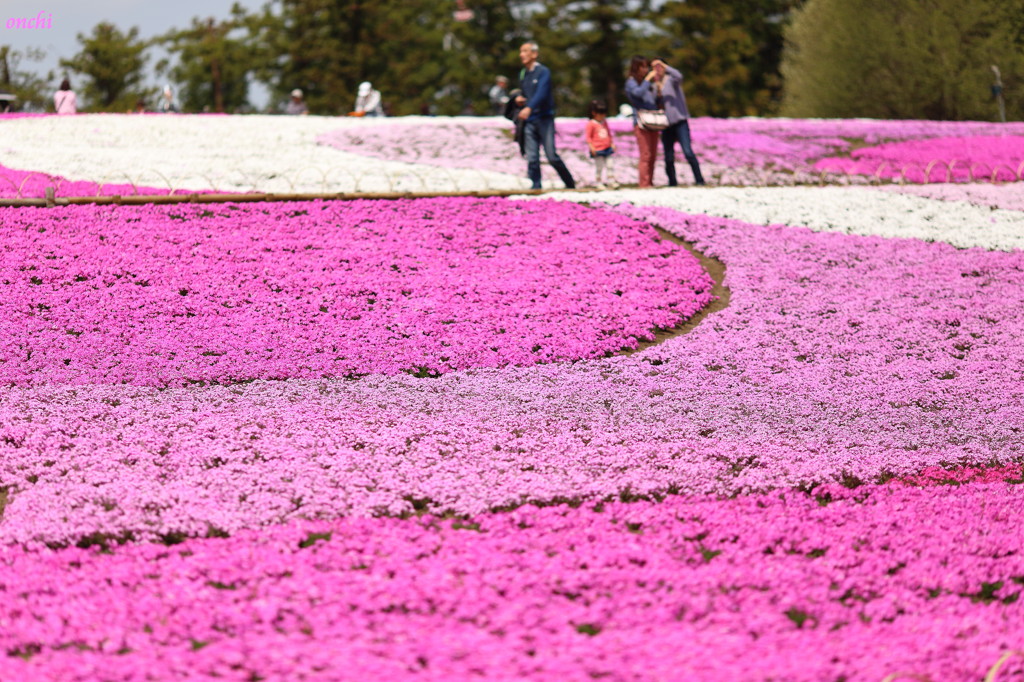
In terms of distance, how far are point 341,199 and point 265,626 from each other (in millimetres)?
12498

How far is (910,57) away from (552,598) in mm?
41903

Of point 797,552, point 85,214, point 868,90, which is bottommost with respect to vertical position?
point 797,552

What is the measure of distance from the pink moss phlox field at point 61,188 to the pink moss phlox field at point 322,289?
6.86 ft

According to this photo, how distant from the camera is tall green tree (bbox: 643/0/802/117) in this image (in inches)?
2606

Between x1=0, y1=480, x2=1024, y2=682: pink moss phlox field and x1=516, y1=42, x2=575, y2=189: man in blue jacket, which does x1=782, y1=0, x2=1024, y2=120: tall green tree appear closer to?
x1=516, y1=42, x2=575, y2=189: man in blue jacket

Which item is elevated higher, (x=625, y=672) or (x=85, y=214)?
(x=85, y=214)

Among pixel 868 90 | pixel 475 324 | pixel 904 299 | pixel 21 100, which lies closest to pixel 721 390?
pixel 475 324

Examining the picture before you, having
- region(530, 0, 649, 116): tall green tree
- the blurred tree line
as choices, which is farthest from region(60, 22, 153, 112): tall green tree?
region(530, 0, 649, 116): tall green tree

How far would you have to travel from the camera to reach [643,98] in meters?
21.0

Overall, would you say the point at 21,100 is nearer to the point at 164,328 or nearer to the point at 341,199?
the point at 341,199

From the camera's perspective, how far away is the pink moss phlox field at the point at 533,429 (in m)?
8.10

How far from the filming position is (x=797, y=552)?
24.3 feet

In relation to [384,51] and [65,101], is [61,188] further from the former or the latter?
[384,51]

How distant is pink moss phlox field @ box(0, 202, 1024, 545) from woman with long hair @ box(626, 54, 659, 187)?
824 cm
